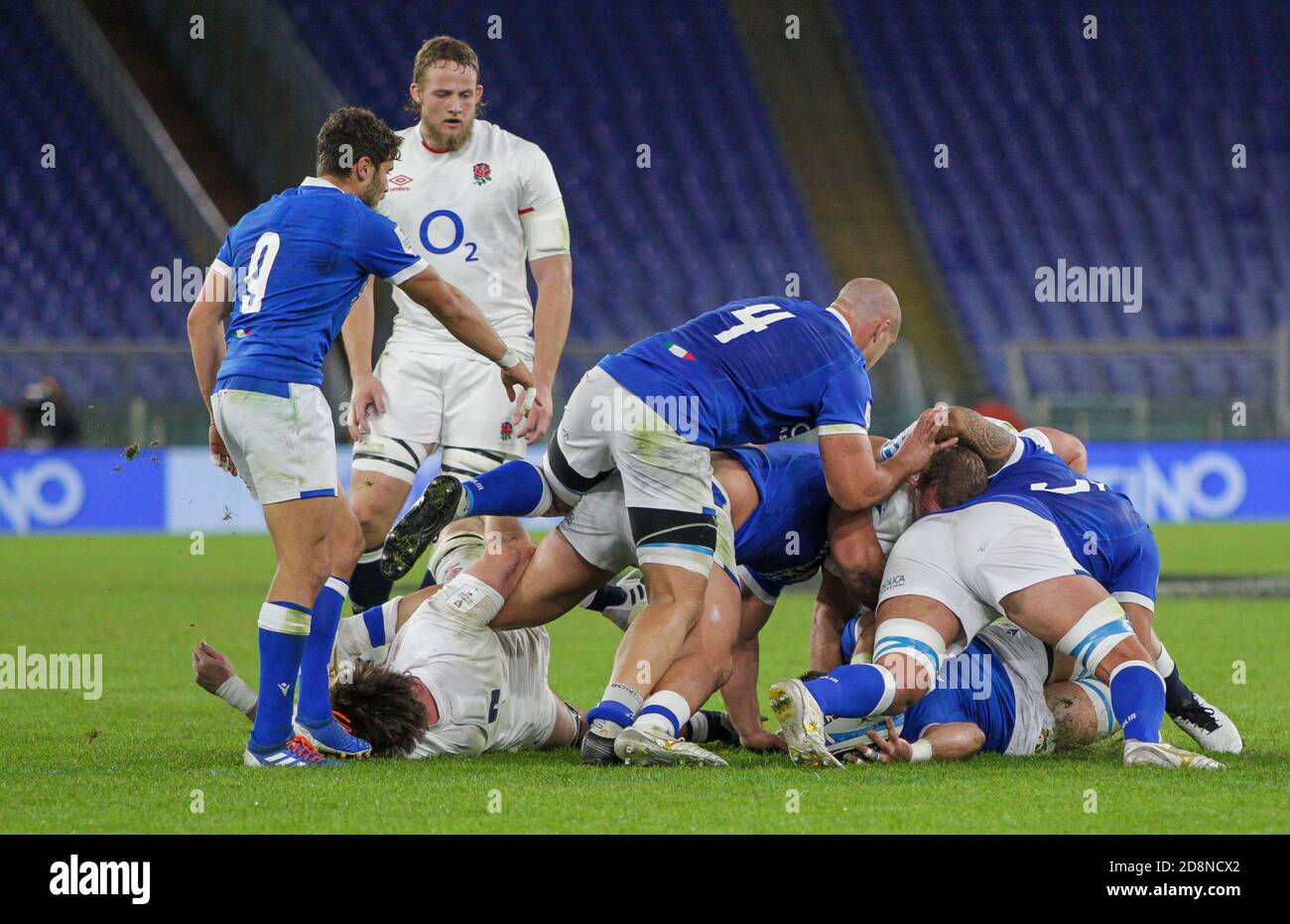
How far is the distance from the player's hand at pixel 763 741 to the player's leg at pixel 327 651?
1153 mm

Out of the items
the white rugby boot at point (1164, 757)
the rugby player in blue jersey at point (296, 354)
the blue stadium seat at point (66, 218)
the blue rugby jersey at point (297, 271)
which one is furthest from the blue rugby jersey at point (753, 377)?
the blue stadium seat at point (66, 218)

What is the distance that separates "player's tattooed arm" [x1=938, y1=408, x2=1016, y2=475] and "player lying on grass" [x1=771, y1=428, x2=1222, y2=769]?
38 millimetres

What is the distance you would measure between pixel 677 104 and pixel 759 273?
2.36 m

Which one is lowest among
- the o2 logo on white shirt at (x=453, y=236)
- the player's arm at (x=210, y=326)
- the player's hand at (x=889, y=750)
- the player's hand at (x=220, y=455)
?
the player's hand at (x=889, y=750)

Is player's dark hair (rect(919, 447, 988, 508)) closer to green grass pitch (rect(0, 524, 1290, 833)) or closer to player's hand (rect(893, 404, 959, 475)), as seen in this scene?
player's hand (rect(893, 404, 959, 475))

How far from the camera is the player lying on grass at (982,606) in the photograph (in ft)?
14.2

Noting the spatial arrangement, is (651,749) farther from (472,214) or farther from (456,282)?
(472,214)

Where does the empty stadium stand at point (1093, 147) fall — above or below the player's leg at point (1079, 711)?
above

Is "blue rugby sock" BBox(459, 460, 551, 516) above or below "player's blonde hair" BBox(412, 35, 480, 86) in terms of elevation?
below

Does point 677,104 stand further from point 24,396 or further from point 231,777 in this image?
point 231,777

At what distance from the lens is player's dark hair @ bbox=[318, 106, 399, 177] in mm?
4445

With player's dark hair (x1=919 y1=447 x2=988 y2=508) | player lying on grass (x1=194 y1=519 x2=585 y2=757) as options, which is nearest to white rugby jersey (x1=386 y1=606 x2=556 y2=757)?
player lying on grass (x1=194 y1=519 x2=585 y2=757)

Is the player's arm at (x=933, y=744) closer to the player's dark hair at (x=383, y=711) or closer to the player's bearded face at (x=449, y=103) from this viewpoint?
the player's dark hair at (x=383, y=711)

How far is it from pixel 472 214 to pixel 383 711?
2222mm
